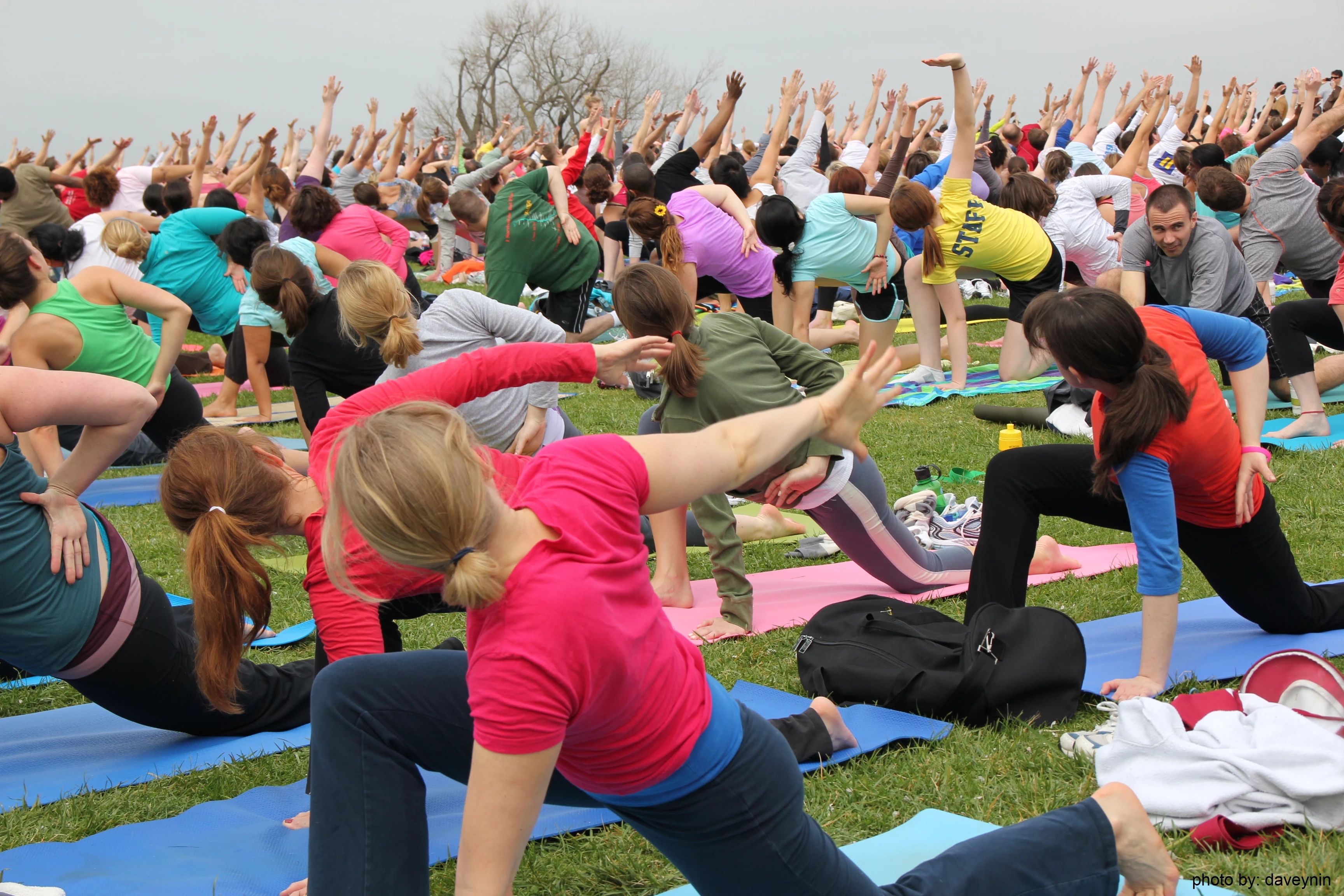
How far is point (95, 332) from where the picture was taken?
545 centimetres

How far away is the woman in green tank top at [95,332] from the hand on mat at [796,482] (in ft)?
10.0

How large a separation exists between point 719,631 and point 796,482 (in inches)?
31.9

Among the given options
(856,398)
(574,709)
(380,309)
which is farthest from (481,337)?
(574,709)

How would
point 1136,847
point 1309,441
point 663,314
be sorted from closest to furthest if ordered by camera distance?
point 1136,847, point 663,314, point 1309,441

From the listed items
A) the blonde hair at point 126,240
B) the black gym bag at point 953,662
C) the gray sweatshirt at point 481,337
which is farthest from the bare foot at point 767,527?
the blonde hair at point 126,240

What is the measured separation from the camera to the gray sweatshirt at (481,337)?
15.4 ft

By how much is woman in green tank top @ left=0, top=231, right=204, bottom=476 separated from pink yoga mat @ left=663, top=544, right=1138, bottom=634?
2.76 m

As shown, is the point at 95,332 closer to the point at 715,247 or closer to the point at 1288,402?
the point at 715,247

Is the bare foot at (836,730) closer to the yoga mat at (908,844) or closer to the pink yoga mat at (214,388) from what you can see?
the yoga mat at (908,844)

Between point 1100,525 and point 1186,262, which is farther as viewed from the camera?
point 1186,262

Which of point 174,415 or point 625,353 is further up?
point 625,353

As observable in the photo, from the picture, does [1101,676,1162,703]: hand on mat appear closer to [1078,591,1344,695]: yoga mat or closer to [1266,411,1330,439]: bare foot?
[1078,591,1344,695]: yoga mat

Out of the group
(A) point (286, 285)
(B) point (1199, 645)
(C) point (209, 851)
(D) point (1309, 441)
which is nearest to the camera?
(C) point (209, 851)

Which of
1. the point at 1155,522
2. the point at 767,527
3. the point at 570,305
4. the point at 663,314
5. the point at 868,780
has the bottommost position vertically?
the point at 767,527
